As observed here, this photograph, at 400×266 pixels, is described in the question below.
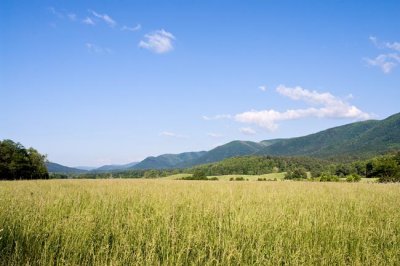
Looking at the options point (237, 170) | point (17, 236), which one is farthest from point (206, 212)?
point (237, 170)

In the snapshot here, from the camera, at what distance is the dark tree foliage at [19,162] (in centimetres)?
5588

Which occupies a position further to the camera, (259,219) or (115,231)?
(259,219)

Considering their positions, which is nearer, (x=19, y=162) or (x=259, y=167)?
(x=19, y=162)

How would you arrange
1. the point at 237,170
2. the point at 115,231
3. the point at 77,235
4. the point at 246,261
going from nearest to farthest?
1. the point at 246,261
2. the point at 77,235
3. the point at 115,231
4. the point at 237,170

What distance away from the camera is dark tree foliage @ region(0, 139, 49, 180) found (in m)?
55.9

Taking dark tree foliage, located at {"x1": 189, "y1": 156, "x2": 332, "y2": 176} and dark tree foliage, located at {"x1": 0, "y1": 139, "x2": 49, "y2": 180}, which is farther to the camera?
dark tree foliage, located at {"x1": 189, "y1": 156, "x2": 332, "y2": 176}

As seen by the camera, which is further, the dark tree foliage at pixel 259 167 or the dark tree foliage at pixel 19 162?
the dark tree foliage at pixel 259 167

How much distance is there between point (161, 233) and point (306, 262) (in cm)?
211

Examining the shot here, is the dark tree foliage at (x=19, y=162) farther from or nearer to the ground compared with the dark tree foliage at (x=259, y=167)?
farther from the ground

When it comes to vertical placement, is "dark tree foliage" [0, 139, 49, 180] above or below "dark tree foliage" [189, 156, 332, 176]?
above

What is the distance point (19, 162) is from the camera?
5859 centimetres

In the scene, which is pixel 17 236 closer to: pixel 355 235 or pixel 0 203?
pixel 0 203

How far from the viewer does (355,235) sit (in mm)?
4910

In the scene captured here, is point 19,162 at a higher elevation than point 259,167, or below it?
higher
